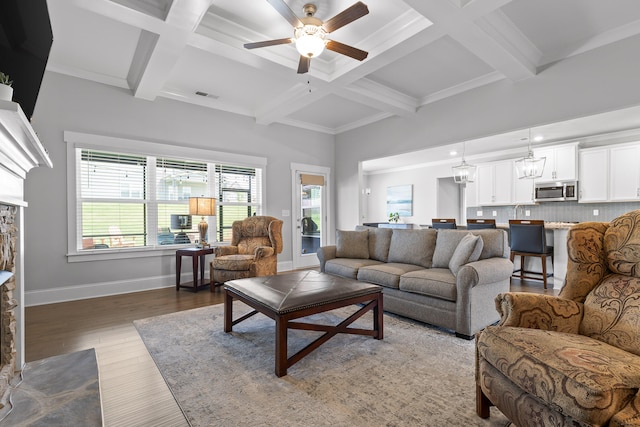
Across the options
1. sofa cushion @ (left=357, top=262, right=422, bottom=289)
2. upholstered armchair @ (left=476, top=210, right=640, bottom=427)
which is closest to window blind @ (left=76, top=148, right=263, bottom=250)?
sofa cushion @ (left=357, top=262, right=422, bottom=289)

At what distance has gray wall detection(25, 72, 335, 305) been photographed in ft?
12.1

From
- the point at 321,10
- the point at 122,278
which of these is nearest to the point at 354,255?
the point at 321,10

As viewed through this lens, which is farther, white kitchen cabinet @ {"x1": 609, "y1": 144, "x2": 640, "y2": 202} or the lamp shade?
white kitchen cabinet @ {"x1": 609, "y1": 144, "x2": 640, "y2": 202}

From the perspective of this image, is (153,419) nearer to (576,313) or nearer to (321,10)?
(576,313)

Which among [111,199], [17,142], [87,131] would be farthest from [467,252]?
[87,131]

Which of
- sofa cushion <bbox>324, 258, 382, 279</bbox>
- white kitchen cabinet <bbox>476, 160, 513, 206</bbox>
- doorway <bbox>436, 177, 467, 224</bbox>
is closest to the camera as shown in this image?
sofa cushion <bbox>324, 258, 382, 279</bbox>

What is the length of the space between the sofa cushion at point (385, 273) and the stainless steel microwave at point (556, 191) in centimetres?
478

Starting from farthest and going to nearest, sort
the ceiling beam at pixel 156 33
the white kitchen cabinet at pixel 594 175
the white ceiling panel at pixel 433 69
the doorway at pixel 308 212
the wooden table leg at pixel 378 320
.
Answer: the doorway at pixel 308 212, the white kitchen cabinet at pixel 594 175, the white ceiling panel at pixel 433 69, the wooden table leg at pixel 378 320, the ceiling beam at pixel 156 33

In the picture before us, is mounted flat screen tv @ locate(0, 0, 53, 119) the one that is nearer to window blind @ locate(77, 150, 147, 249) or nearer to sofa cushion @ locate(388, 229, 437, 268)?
window blind @ locate(77, 150, 147, 249)

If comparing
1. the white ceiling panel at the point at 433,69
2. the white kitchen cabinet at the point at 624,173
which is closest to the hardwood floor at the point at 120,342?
the white ceiling panel at the point at 433,69

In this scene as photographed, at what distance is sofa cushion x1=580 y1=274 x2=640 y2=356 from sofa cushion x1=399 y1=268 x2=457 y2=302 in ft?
3.66

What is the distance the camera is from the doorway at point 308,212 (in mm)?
5980

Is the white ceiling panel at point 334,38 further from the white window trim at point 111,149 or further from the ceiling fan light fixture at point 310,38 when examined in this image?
the white window trim at point 111,149

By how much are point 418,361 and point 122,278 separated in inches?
154
